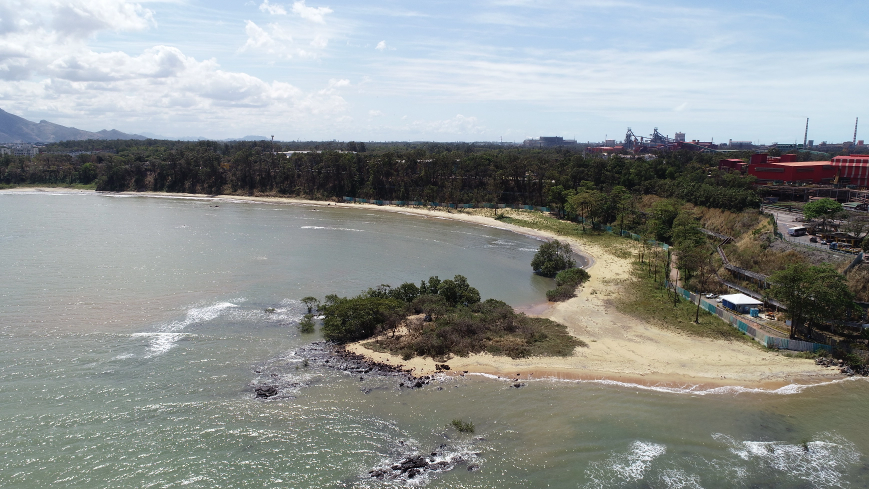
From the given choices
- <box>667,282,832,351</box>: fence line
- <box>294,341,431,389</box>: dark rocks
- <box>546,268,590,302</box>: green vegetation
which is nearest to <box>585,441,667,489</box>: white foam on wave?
<box>294,341,431,389</box>: dark rocks

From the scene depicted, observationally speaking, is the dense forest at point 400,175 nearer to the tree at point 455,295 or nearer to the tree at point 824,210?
the tree at point 824,210

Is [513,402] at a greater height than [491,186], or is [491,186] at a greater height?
[491,186]

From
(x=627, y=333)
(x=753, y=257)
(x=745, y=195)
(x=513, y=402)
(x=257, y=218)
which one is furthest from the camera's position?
(x=257, y=218)

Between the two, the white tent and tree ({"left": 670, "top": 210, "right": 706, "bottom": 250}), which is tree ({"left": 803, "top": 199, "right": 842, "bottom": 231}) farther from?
the white tent

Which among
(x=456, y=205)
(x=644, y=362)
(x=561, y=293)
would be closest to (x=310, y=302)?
(x=561, y=293)

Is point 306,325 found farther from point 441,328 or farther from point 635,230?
point 635,230

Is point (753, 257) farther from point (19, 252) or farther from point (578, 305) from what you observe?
point (19, 252)

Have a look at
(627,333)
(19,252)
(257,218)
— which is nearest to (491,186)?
(257,218)
